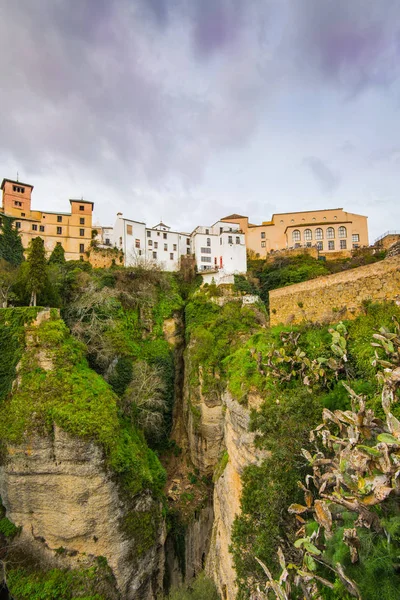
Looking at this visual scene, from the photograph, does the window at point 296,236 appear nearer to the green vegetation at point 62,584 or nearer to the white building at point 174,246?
the white building at point 174,246

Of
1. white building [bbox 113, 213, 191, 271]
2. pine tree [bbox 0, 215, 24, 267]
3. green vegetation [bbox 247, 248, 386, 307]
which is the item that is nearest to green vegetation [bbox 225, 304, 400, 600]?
green vegetation [bbox 247, 248, 386, 307]

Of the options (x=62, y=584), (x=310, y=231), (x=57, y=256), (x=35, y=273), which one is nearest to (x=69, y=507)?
(x=62, y=584)

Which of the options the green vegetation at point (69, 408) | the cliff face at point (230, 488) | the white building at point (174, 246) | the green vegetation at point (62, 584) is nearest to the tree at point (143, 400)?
the green vegetation at point (69, 408)

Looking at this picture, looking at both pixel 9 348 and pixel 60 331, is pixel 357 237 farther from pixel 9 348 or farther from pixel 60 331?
pixel 9 348

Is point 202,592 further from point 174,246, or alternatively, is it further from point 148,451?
point 174,246

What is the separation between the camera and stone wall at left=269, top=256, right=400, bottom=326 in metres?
9.79

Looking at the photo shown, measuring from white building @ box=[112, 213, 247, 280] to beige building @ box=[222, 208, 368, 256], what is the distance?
717 centimetres

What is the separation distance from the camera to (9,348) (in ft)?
57.3

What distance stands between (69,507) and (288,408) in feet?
42.5

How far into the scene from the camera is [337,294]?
1164 cm

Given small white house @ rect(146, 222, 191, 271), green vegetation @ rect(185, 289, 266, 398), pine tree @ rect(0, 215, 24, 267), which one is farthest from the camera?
small white house @ rect(146, 222, 191, 271)

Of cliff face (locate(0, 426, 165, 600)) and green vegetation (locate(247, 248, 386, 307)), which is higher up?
green vegetation (locate(247, 248, 386, 307))

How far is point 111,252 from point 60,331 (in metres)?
21.3

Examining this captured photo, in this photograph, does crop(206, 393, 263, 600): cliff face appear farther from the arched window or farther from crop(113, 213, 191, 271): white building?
the arched window
